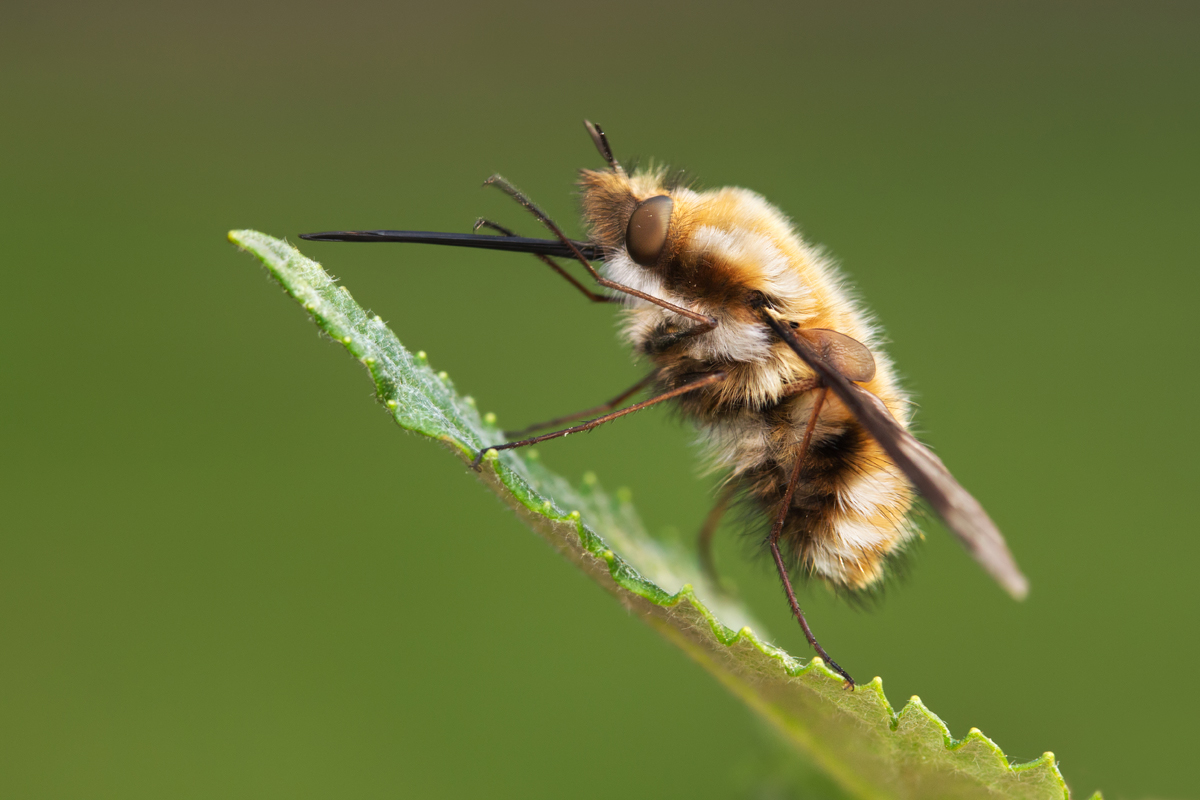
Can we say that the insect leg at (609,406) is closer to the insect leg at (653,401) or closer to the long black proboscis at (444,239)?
the insect leg at (653,401)

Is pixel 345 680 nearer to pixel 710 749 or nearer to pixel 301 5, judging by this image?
pixel 710 749

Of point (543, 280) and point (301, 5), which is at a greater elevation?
point (301, 5)

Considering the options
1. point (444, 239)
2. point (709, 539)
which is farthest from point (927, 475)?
point (709, 539)

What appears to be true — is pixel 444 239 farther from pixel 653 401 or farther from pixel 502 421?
pixel 502 421

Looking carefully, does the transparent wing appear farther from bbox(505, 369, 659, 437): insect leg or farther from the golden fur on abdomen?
bbox(505, 369, 659, 437): insect leg

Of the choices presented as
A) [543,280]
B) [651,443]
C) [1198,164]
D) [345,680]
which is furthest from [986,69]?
[345,680]

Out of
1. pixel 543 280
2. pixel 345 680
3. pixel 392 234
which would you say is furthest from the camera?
pixel 543 280

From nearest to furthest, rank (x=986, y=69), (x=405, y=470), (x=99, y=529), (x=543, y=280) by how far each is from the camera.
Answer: (x=99, y=529) → (x=405, y=470) → (x=543, y=280) → (x=986, y=69)
